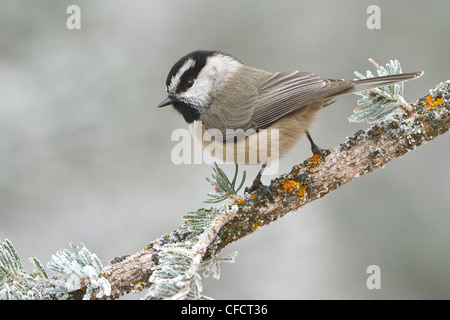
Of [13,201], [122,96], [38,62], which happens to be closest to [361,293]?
[122,96]

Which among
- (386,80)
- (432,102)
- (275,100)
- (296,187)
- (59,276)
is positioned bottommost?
(59,276)

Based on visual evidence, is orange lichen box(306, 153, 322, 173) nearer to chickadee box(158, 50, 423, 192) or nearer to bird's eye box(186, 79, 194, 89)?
chickadee box(158, 50, 423, 192)

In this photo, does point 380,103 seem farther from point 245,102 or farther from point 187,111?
point 187,111

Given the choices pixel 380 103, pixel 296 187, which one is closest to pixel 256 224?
pixel 296 187

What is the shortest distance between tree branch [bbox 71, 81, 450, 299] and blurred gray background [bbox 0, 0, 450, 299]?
1.48 meters

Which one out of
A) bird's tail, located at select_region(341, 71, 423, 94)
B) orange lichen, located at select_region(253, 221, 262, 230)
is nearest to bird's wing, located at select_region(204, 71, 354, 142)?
bird's tail, located at select_region(341, 71, 423, 94)

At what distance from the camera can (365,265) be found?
360cm

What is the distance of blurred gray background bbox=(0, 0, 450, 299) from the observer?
11.9 ft

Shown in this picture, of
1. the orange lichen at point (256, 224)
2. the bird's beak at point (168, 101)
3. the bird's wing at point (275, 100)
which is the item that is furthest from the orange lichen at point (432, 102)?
the bird's beak at point (168, 101)

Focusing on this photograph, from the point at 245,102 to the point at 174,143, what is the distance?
114cm

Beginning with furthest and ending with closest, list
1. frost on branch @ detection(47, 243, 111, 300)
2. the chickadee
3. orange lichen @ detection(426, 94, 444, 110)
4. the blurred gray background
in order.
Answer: the blurred gray background < the chickadee < orange lichen @ detection(426, 94, 444, 110) < frost on branch @ detection(47, 243, 111, 300)

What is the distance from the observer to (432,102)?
2324mm

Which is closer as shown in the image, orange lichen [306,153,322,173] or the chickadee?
orange lichen [306,153,322,173]

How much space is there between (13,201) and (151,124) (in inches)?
53.3
